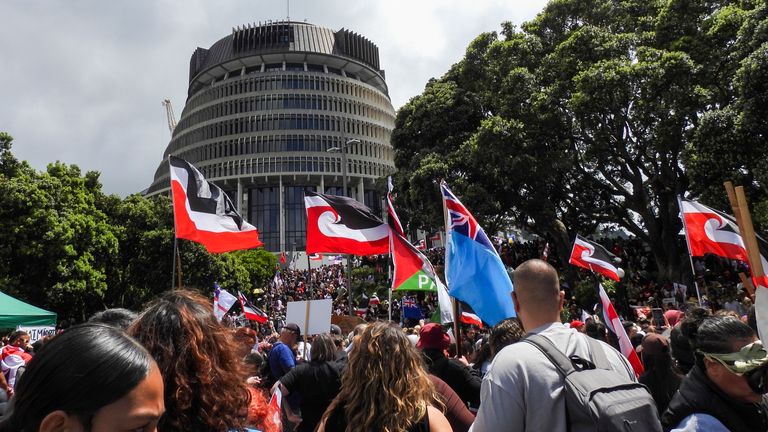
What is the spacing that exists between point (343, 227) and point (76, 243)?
67.3 feet

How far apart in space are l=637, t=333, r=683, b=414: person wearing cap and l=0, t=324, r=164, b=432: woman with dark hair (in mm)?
4003

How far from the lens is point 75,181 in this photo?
27.3m

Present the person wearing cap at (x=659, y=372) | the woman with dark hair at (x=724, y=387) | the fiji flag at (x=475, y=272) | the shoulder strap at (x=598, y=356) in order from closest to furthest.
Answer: the woman with dark hair at (x=724, y=387), the shoulder strap at (x=598, y=356), the person wearing cap at (x=659, y=372), the fiji flag at (x=475, y=272)

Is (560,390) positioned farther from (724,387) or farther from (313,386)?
(313,386)

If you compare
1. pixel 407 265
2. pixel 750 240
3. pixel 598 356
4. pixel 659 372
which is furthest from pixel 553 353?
pixel 407 265

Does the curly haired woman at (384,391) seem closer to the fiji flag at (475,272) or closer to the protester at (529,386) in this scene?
the protester at (529,386)

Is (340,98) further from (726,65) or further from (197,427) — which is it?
(197,427)

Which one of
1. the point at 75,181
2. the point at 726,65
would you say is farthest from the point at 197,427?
the point at 75,181

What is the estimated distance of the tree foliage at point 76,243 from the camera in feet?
75.3

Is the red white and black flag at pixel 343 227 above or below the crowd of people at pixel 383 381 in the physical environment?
above

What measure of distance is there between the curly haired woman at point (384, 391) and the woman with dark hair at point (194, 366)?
0.87 metres

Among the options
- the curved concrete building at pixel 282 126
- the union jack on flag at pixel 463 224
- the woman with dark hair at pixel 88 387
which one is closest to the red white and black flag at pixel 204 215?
the union jack on flag at pixel 463 224

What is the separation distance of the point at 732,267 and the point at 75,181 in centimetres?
3024

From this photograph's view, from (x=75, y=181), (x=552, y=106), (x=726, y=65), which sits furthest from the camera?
(x=75, y=181)
